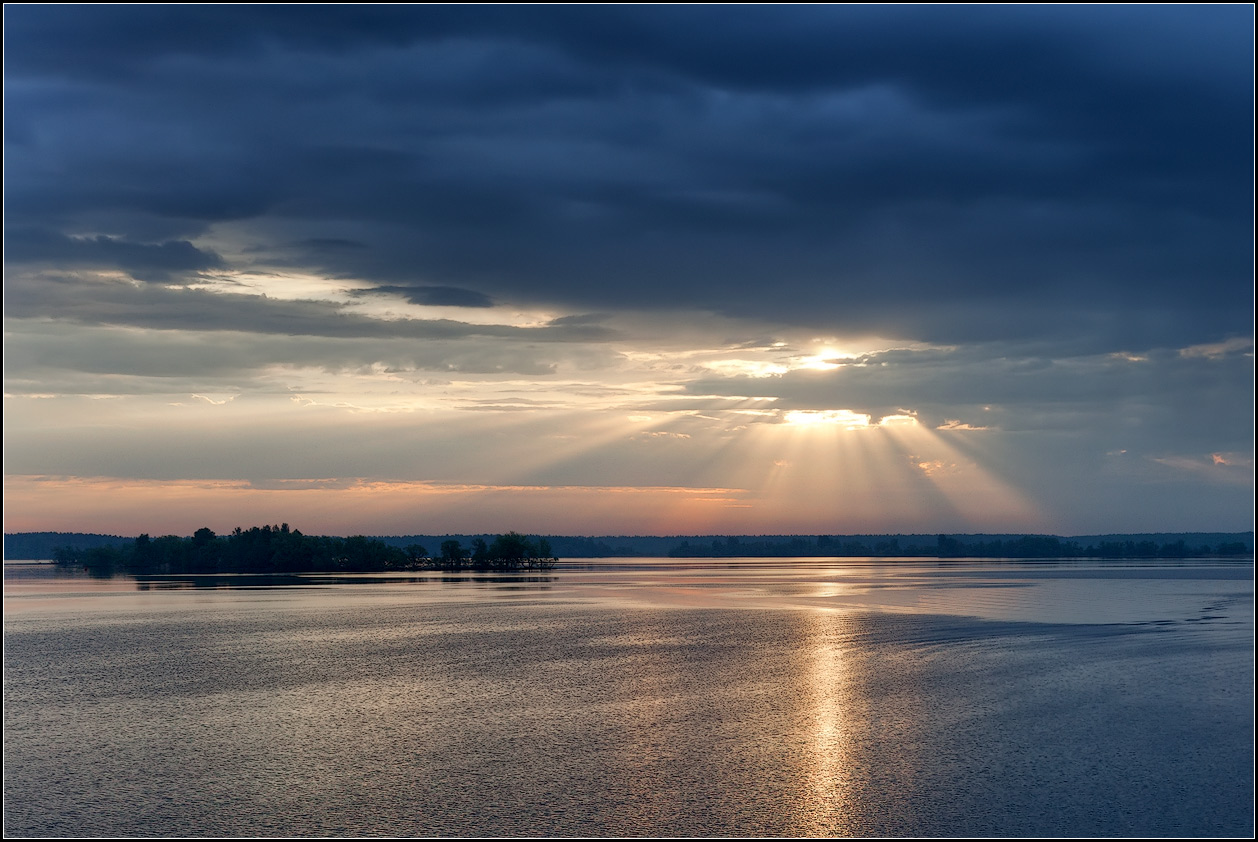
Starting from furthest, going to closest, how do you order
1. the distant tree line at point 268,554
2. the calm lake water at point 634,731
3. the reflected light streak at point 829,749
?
the distant tree line at point 268,554
the calm lake water at point 634,731
the reflected light streak at point 829,749

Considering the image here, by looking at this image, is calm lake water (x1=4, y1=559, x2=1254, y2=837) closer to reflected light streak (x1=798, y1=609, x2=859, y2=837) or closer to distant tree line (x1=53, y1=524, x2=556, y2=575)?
reflected light streak (x1=798, y1=609, x2=859, y2=837)

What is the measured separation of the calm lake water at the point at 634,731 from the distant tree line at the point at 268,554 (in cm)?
12867

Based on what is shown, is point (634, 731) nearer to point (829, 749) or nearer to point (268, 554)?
point (829, 749)

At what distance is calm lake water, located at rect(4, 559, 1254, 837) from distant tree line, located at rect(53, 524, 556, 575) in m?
129

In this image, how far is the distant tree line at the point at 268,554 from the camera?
6983 inches

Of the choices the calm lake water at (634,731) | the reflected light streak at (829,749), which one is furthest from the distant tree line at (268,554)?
the reflected light streak at (829,749)

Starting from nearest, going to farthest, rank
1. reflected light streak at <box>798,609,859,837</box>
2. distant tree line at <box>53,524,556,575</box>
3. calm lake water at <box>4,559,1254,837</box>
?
reflected light streak at <box>798,609,859,837</box> < calm lake water at <box>4,559,1254,837</box> < distant tree line at <box>53,524,556,575</box>

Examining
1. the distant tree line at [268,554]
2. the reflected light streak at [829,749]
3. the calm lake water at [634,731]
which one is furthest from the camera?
the distant tree line at [268,554]

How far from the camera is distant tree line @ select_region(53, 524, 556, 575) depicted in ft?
582

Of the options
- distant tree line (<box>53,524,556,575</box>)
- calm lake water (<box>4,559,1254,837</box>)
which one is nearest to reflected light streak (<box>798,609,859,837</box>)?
calm lake water (<box>4,559,1254,837</box>)

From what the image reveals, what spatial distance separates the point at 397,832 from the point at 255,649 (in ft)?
91.3

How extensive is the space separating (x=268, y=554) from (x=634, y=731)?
165183 millimetres

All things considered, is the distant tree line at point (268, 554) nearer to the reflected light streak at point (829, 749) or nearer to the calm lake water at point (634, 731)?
the calm lake water at point (634, 731)

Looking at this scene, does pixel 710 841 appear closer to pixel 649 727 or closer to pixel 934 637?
pixel 649 727
